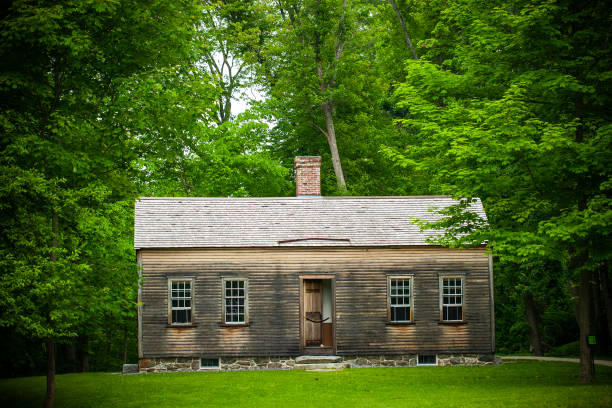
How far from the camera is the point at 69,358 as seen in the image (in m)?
28.5

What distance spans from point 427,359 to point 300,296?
4.58 metres

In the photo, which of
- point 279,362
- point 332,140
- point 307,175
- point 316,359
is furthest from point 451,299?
point 332,140

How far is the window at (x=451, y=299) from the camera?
21516 millimetres

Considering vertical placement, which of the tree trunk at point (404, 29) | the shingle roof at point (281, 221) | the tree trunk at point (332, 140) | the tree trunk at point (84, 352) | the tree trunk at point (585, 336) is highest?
the tree trunk at point (404, 29)

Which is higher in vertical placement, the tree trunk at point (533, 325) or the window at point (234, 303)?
the window at point (234, 303)

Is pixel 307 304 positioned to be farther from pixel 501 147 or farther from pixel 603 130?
pixel 603 130

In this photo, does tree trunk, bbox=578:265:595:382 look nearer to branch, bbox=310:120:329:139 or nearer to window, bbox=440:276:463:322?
window, bbox=440:276:463:322

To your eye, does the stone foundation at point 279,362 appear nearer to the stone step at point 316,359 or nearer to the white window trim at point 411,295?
the stone step at point 316,359

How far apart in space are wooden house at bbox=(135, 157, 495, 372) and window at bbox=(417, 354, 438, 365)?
0.03 meters

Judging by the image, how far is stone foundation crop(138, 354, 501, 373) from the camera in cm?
2080

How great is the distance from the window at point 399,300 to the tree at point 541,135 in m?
5.33

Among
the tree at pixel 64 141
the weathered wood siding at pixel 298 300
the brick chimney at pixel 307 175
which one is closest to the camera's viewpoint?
the tree at pixel 64 141

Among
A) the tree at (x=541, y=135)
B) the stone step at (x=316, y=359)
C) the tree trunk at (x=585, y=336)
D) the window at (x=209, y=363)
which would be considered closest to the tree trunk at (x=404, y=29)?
the tree at (x=541, y=135)

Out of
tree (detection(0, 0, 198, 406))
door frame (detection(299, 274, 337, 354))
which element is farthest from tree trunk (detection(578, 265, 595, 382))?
tree (detection(0, 0, 198, 406))
